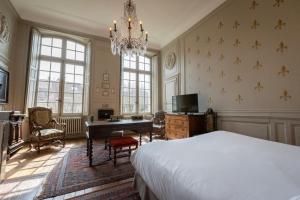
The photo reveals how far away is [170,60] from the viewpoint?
542 cm

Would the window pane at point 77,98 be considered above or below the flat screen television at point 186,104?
above

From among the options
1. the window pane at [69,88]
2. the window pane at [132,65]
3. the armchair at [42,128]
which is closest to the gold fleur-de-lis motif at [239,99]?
the window pane at [132,65]

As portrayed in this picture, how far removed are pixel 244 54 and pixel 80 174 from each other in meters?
3.74

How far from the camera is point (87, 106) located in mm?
4742

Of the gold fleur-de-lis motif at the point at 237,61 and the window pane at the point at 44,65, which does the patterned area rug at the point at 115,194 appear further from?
the window pane at the point at 44,65

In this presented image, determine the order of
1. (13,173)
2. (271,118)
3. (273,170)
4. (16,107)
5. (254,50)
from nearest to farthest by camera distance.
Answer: (273,170)
(13,173)
(271,118)
(254,50)
(16,107)

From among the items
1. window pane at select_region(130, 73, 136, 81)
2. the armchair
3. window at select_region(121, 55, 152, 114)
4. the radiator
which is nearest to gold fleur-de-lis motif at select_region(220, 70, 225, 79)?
window at select_region(121, 55, 152, 114)

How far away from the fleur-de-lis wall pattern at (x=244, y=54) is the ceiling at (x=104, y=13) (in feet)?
2.15

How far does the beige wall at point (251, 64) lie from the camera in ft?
7.72

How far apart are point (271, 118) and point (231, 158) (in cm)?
209

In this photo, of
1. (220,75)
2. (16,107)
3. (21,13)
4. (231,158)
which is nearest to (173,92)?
(220,75)

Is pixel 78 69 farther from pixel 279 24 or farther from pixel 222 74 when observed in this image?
pixel 279 24

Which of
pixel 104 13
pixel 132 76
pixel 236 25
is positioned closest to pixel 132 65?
pixel 132 76

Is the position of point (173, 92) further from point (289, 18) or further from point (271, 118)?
point (289, 18)
